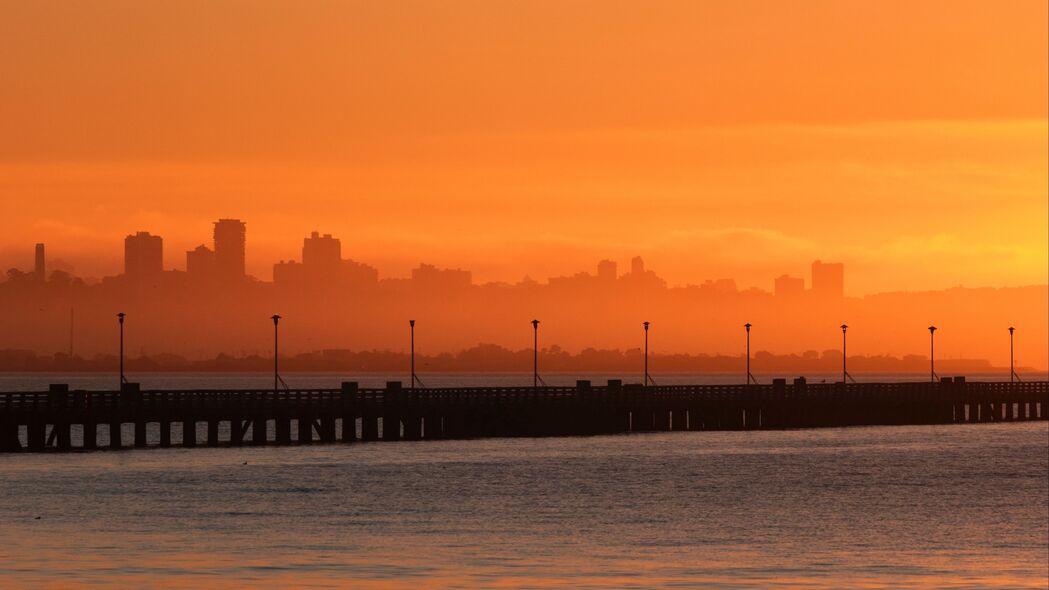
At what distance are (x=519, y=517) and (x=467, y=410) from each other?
144 ft

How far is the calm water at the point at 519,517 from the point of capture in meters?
58.1

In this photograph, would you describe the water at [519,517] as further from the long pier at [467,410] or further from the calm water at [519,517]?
the long pier at [467,410]

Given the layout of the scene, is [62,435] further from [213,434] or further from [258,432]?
[258,432]

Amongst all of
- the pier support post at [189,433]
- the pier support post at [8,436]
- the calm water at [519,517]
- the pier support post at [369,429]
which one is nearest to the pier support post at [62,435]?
the calm water at [519,517]

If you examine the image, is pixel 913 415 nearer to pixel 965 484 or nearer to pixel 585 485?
pixel 965 484

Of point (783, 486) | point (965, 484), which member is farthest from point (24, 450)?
point (965, 484)

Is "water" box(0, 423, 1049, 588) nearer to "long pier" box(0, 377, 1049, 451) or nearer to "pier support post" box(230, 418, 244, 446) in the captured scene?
"pier support post" box(230, 418, 244, 446)

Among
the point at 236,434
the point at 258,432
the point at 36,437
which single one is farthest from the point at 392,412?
the point at 36,437

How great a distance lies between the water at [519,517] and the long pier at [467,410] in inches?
77.8

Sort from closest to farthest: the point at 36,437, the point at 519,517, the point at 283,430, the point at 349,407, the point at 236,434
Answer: the point at 519,517
the point at 36,437
the point at 236,434
the point at 283,430
the point at 349,407

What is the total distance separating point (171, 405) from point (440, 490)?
2196cm

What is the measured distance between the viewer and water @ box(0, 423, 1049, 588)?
5806 centimetres

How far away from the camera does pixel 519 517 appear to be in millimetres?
75688

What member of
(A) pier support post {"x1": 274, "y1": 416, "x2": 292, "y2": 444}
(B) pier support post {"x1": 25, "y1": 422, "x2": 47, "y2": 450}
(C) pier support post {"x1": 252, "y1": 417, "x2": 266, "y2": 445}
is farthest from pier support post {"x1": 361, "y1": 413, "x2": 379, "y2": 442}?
(B) pier support post {"x1": 25, "y1": 422, "x2": 47, "y2": 450}
